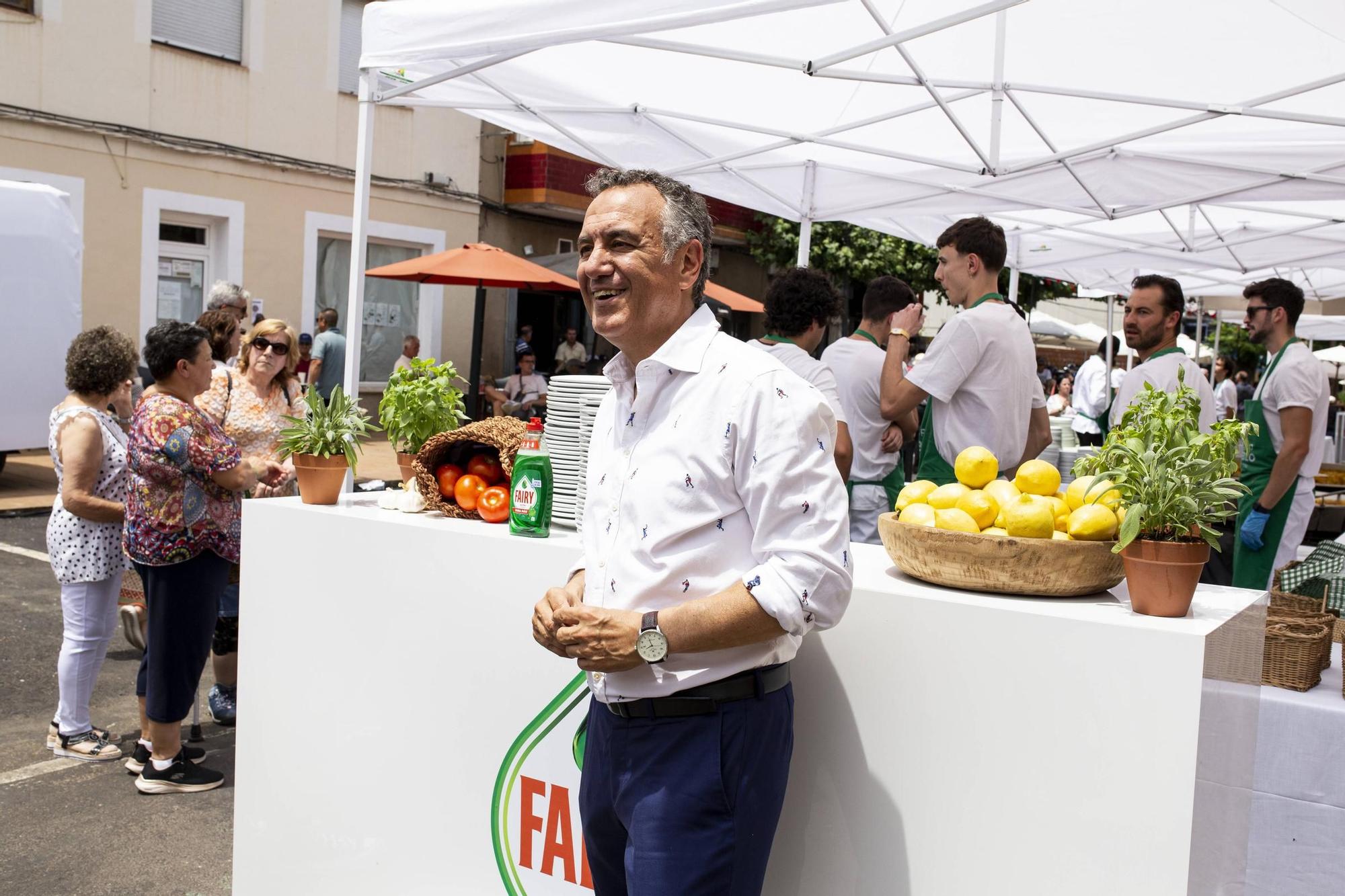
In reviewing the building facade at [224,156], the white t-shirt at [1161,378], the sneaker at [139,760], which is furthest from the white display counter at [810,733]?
the building facade at [224,156]

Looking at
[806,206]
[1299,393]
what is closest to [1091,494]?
[1299,393]

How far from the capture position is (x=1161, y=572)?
2.13 m

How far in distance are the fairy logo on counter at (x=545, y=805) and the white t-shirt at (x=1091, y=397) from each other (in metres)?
11.5

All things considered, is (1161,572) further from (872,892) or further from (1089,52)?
(1089,52)

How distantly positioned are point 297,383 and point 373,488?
164 centimetres

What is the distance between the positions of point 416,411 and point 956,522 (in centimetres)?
180

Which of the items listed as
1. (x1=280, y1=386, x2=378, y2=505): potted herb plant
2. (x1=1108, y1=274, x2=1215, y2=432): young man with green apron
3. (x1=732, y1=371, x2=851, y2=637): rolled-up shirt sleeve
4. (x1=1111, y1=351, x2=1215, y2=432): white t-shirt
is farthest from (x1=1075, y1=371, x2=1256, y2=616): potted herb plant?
(x1=1108, y1=274, x2=1215, y2=432): young man with green apron

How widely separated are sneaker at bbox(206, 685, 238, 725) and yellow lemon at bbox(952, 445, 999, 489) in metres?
3.81

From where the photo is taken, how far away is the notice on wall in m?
13.6

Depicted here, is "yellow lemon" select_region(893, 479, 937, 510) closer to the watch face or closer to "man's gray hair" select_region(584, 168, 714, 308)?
"man's gray hair" select_region(584, 168, 714, 308)

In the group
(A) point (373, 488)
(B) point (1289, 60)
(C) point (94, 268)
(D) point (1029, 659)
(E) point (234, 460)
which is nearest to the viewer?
(D) point (1029, 659)

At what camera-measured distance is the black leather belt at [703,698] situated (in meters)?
2.05

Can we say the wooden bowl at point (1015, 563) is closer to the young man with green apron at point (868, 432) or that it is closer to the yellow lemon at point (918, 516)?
the yellow lemon at point (918, 516)

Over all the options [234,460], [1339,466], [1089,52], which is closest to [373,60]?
[234,460]
